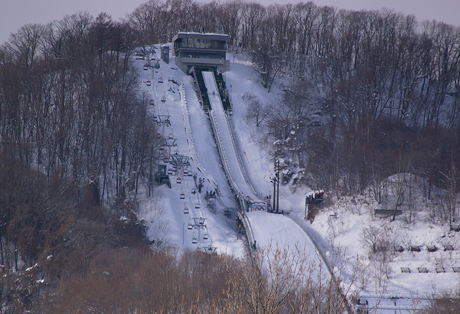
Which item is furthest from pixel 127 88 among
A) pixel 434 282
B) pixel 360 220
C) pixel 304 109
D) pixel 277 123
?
pixel 434 282

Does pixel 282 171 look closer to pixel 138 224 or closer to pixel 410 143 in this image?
pixel 410 143

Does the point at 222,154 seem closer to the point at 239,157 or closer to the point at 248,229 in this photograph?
the point at 239,157

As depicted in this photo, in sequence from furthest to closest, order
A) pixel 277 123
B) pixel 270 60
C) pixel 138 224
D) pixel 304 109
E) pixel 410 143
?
pixel 270 60, pixel 304 109, pixel 277 123, pixel 410 143, pixel 138 224

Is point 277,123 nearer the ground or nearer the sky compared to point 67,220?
nearer the sky

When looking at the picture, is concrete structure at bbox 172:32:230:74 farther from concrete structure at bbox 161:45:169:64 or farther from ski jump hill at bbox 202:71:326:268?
ski jump hill at bbox 202:71:326:268

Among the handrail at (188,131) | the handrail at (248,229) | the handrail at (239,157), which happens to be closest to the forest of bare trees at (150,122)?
the handrail at (239,157)

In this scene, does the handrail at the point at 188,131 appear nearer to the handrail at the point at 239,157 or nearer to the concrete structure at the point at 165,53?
the handrail at the point at 239,157

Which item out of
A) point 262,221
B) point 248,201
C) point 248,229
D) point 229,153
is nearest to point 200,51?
point 229,153

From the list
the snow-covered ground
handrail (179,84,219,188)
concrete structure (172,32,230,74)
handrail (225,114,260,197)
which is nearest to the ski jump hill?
handrail (225,114,260,197)
